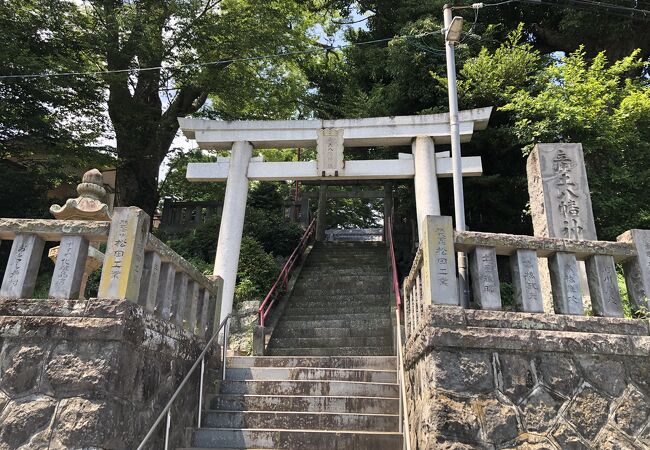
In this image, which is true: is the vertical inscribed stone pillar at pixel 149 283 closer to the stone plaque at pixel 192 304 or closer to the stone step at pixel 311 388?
the stone plaque at pixel 192 304

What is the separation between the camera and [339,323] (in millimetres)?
9328

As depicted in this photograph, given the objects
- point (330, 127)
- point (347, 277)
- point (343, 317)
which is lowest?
point (343, 317)

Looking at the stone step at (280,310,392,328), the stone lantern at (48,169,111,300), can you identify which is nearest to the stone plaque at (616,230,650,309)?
the stone step at (280,310,392,328)

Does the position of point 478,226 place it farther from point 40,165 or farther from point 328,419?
point 40,165

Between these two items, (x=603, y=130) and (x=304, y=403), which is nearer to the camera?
(x=304, y=403)

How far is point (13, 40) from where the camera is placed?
39.0 ft

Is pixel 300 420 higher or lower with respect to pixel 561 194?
lower

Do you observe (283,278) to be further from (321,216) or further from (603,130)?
(603,130)

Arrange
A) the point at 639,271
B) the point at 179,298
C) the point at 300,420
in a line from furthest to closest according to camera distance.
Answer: the point at 300,420, the point at 179,298, the point at 639,271

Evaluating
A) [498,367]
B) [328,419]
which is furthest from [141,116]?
[498,367]

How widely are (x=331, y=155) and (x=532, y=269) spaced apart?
20.5ft

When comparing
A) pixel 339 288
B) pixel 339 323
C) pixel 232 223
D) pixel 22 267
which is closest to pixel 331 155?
pixel 232 223

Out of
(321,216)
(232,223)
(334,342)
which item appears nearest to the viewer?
(334,342)

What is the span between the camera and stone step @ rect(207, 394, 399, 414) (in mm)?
5602
